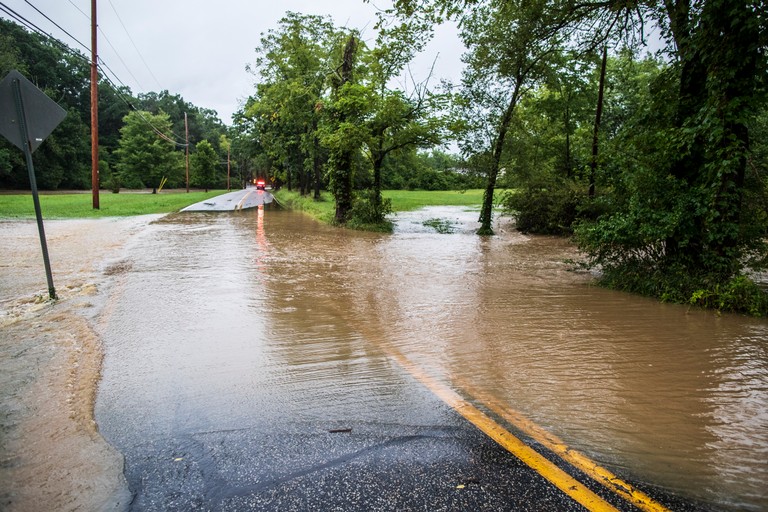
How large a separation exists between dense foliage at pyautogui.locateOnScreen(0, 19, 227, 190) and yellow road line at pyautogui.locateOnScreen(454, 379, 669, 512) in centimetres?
5299

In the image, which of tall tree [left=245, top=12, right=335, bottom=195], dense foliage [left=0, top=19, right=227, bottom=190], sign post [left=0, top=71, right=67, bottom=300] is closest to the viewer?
sign post [left=0, top=71, right=67, bottom=300]

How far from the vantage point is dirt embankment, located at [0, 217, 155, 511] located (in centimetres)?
276

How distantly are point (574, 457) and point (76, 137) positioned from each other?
72367 mm

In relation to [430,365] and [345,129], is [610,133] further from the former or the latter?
[430,365]

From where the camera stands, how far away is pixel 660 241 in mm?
8172

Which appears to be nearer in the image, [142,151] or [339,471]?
[339,471]

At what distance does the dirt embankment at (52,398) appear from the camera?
276cm

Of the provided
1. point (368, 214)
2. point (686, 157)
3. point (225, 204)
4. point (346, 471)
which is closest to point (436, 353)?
point (346, 471)

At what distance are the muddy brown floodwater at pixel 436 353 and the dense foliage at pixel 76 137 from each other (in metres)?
47.7

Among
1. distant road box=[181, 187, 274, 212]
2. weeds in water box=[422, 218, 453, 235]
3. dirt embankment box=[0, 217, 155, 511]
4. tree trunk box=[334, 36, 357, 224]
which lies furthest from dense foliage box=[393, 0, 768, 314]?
distant road box=[181, 187, 274, 212]

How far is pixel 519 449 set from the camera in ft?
10.5

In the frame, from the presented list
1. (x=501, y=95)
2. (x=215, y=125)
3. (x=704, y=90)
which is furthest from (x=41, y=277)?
(x=215, y=125)

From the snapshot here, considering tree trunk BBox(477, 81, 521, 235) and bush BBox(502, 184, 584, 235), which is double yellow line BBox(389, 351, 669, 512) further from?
bush BBox(502, 184, 584, 235)

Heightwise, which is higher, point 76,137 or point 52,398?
point 76,137
